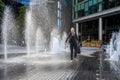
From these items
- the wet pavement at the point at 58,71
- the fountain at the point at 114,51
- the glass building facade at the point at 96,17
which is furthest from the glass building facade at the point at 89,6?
the wet pavement at the point at 58,71

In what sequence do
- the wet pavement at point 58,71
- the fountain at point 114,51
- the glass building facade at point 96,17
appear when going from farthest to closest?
the glass building facade at point 96,17 < the fountain at point 114,51 < the wet pavement at point 58,71

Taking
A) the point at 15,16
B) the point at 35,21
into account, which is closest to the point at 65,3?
the point at 35,21

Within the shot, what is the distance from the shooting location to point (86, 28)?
227 feet

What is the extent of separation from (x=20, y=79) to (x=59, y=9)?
8972 cm

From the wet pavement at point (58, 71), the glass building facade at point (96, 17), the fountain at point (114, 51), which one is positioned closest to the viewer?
the wet pavement at point (58, 71)

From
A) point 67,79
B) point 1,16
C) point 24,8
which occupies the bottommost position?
point 67,79

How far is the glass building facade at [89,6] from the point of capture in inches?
2075

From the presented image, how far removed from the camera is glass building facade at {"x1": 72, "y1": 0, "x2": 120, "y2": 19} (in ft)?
173

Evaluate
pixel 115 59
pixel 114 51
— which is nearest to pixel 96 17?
pixel 114 51

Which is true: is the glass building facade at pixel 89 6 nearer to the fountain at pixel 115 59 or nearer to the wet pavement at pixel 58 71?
the fountain at pixel 115 59

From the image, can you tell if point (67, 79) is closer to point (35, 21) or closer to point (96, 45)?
point (96, 45)

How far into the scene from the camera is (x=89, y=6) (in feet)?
208

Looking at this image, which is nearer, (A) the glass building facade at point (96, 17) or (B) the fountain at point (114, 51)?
(B) the fountain at point (114, 51)

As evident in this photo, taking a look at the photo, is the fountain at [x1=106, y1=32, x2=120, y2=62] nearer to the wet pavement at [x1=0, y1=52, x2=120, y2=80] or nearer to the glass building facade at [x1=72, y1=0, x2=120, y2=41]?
the wet pavement at [x1=0, y1=52, x2=120, y2=80]
